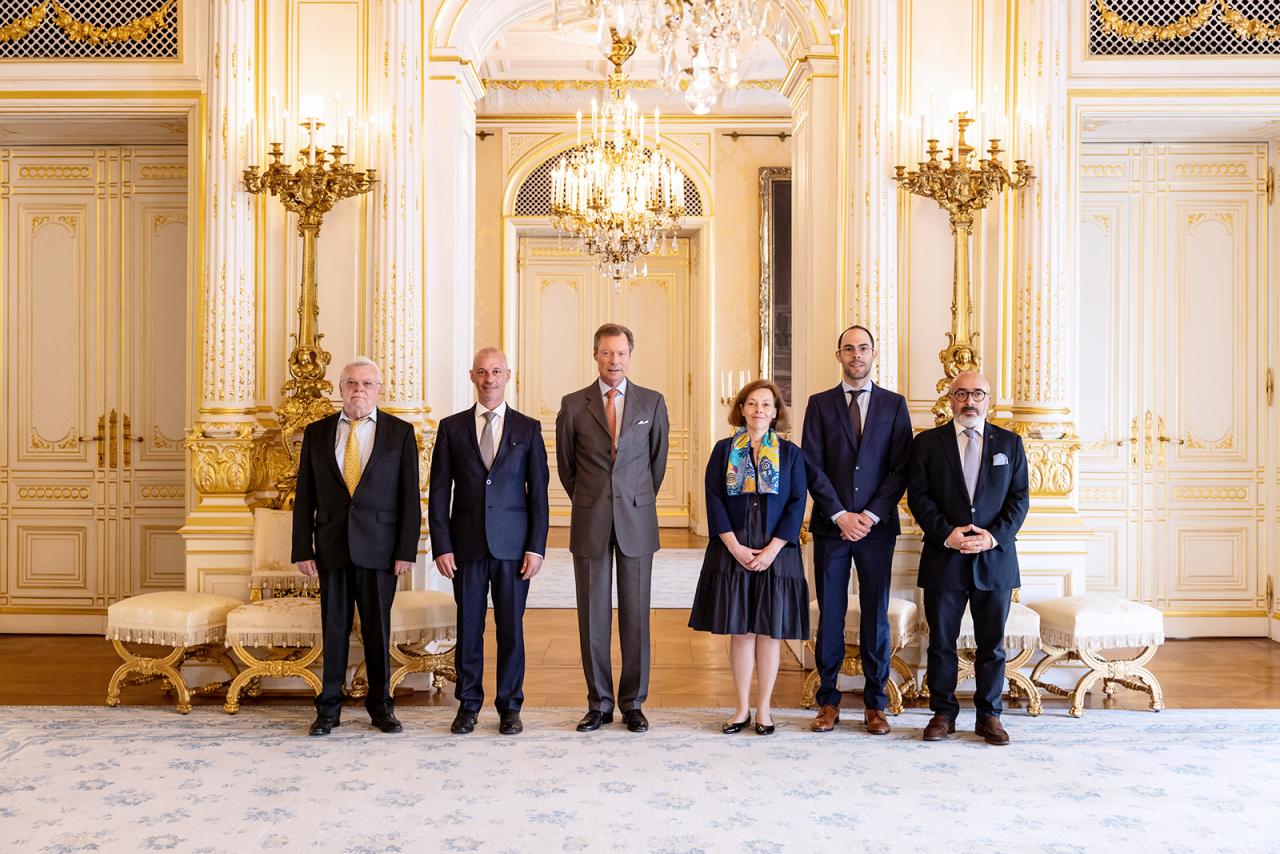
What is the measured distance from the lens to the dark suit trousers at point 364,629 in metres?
4.91

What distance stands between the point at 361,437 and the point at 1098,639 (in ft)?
10.4

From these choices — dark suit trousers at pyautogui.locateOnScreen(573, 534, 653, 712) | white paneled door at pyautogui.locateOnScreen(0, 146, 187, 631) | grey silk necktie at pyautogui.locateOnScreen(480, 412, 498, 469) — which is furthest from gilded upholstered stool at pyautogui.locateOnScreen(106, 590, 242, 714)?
white paneled door at pyautogui.locateOnScreen(0, 146, 187, 631)

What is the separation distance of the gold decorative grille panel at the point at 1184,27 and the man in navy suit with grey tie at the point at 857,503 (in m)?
2.39

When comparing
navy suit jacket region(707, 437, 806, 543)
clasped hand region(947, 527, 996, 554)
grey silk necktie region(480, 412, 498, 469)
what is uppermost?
grey silk necktie region(480, 412, 498, 469)

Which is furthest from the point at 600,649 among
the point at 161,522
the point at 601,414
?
the point at 161,522

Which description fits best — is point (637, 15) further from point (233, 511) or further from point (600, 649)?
point (233, 511)

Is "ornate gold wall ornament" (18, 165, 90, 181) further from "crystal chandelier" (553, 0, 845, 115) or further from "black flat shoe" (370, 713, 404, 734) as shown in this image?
"crystal chandelier" (553, 0, 845, 115)

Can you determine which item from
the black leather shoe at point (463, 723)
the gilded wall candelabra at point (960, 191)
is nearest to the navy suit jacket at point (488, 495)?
the black leather shoe at point (463, 723)

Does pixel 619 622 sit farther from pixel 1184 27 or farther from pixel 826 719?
pixel 1184 27

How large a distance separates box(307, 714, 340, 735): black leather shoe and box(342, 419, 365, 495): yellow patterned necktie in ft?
2.94

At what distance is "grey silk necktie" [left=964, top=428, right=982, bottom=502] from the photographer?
488cm

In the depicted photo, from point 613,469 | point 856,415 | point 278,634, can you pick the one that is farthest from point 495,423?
point 856,415

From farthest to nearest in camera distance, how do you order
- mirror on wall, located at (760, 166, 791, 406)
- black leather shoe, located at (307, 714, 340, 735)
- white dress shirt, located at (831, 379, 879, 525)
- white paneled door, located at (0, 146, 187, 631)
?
mirror on wall, located at (760, 166, 791, 406) → white paneled door, located at (0, 146, 187, 631) → white dress shirt, located at (831, 379, 879, 525) → black leather shoe, located at (307, 714, 340, 735)

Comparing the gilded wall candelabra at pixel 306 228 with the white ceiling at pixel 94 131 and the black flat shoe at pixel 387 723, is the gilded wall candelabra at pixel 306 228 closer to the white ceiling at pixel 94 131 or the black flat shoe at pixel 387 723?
the white ceiling at pixel 94 131
